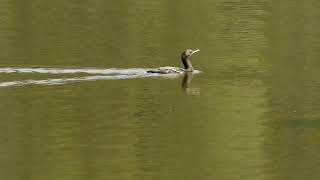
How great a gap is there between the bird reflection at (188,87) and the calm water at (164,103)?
3 centimetres

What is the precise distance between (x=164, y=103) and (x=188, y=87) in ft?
10.3

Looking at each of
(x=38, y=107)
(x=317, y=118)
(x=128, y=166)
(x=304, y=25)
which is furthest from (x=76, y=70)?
(x=304, y=25)

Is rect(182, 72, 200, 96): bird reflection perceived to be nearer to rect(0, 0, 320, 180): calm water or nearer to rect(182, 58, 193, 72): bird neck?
rect(0, 0, 320, 180): calm water

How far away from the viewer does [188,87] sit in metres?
30.7

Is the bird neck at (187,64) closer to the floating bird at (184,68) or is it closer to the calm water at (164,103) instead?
the floating bird at (184,68)

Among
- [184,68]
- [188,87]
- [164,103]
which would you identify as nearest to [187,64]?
[184,68]

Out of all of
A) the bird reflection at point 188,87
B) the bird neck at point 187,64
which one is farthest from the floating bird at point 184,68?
the bird reflection at point 188,87

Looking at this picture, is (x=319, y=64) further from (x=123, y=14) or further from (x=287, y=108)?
(x=123, y=14)

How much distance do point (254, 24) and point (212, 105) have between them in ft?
55.6

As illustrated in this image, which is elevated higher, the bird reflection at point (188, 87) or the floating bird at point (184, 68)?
the floating bird at point (184, 68)

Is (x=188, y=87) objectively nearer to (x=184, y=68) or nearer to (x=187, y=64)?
(x=187, y=64)

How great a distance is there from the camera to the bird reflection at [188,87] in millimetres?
29477

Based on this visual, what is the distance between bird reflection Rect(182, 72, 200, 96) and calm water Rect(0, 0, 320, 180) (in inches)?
1.3

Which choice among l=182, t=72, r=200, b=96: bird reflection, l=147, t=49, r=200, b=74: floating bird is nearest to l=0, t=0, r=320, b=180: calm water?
l=182, t=72, r=200, b=96: bird reflection
